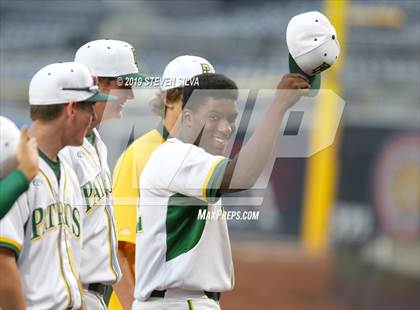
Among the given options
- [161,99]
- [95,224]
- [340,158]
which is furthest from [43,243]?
[340,158]

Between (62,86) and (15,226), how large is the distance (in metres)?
0.59

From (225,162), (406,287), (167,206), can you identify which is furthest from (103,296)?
(406,287)

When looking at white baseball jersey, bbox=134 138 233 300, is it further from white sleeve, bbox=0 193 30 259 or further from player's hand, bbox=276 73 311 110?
white sleeve, bbox=0 193 30 259

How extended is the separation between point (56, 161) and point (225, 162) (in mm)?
649

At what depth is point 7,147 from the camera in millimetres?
3992

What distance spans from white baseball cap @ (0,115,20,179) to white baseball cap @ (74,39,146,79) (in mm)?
1402

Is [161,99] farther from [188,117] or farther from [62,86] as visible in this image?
[62,86]

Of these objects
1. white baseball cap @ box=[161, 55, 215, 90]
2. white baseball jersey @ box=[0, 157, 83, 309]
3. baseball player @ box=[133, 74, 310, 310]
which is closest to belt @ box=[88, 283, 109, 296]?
baseball player @ box=[133, 74, 310, 310]

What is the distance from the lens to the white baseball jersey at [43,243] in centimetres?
406

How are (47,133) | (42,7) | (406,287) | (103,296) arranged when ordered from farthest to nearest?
(42,7) < (406,287) < (103,296) < (47,133)

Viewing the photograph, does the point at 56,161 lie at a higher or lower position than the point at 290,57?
lower

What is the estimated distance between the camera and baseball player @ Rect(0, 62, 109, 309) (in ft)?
13.2

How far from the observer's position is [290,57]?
177 inches

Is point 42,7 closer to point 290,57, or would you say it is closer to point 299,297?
point 299,297
